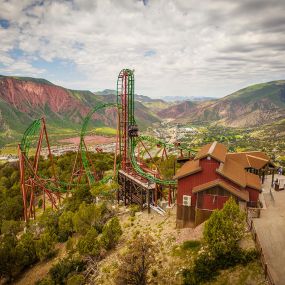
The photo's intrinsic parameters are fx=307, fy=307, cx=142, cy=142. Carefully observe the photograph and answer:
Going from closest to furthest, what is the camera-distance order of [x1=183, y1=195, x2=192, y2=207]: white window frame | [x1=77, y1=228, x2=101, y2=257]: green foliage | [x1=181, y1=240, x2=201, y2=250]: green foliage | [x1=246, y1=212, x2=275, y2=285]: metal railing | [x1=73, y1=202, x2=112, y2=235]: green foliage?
[x1=246, y1=212, x2=275, y2=285]: metal railing, [x1=181, y1=240, x2=201, y2=250]: green foliage, [x1=77, y1=228, x2=101, y2=257]: green foliage, [x1=183, y1=195, x2=192, y2=207]: white window frame, [x1=73, y1=202, x2=112, y2=235]: green foliage

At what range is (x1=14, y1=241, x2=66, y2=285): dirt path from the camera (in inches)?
1246

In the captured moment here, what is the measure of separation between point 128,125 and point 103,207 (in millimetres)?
13306

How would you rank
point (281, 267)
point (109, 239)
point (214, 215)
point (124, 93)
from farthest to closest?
point (124, 93), point (109, 239), point (214, 215), point (281, 267)

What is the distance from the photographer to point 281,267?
65.1ft

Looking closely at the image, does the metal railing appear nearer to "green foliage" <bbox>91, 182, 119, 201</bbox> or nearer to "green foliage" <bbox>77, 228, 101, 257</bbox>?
"green foliage" <bbox>77, 228, 101, 257</bbox>

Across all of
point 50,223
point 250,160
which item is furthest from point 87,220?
point 250,160

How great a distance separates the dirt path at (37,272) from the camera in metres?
31.6

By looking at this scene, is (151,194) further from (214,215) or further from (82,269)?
(214,215)

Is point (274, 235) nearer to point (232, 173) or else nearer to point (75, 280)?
point (232, 173)

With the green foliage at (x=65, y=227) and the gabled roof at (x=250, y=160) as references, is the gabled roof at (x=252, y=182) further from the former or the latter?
the green foliage at (x=65, y=227)

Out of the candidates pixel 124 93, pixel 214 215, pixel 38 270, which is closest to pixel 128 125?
pixel 124 93

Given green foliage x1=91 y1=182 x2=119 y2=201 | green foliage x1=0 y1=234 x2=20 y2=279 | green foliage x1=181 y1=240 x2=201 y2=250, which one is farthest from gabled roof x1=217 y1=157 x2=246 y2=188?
green foliage x1=0 y1=234 x2=20 y2=279

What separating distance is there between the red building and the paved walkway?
206 centimetres

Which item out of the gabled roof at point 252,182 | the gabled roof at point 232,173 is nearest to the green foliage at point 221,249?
the gabled roof at point 232,173
